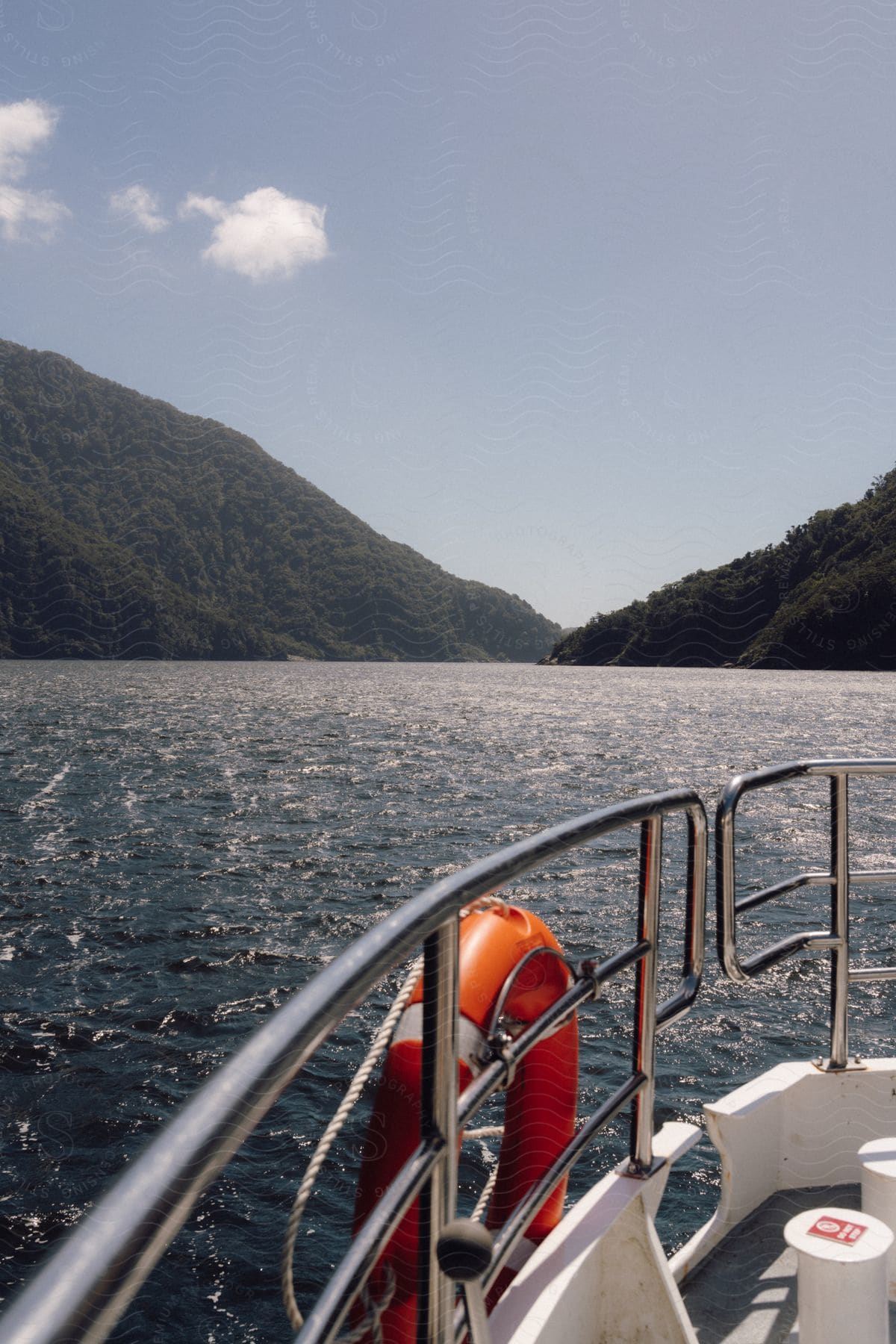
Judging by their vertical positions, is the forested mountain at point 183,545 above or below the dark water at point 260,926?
above

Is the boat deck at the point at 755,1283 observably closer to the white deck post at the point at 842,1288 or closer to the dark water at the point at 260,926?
the white deck post at the point at 842,1288

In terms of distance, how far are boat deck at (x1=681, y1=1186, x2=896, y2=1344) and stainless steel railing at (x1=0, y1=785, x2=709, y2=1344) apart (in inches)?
16.9

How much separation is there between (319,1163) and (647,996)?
867 mm

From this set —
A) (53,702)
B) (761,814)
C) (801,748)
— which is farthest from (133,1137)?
(53,702)

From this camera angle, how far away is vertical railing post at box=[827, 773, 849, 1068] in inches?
92.6

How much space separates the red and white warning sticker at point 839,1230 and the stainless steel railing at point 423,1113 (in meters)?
0.32

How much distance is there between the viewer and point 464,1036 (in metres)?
1.62

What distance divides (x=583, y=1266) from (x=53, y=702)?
4698 cm

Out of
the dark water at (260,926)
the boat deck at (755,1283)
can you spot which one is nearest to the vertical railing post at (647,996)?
the boat deck at (755,1283)

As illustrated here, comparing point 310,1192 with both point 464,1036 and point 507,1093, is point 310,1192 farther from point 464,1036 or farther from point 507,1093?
point 507,1093

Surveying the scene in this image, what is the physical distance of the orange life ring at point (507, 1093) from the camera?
1510 millimetres

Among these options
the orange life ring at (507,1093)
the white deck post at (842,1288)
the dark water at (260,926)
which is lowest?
the dark water at (260,926)

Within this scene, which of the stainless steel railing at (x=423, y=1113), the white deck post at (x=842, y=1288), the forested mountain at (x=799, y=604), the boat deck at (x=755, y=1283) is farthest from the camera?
the forested mountain at (x=799, y=604)

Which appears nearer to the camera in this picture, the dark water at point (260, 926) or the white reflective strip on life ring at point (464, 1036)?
the white reflective strip on life ring at point (464, 1036)
